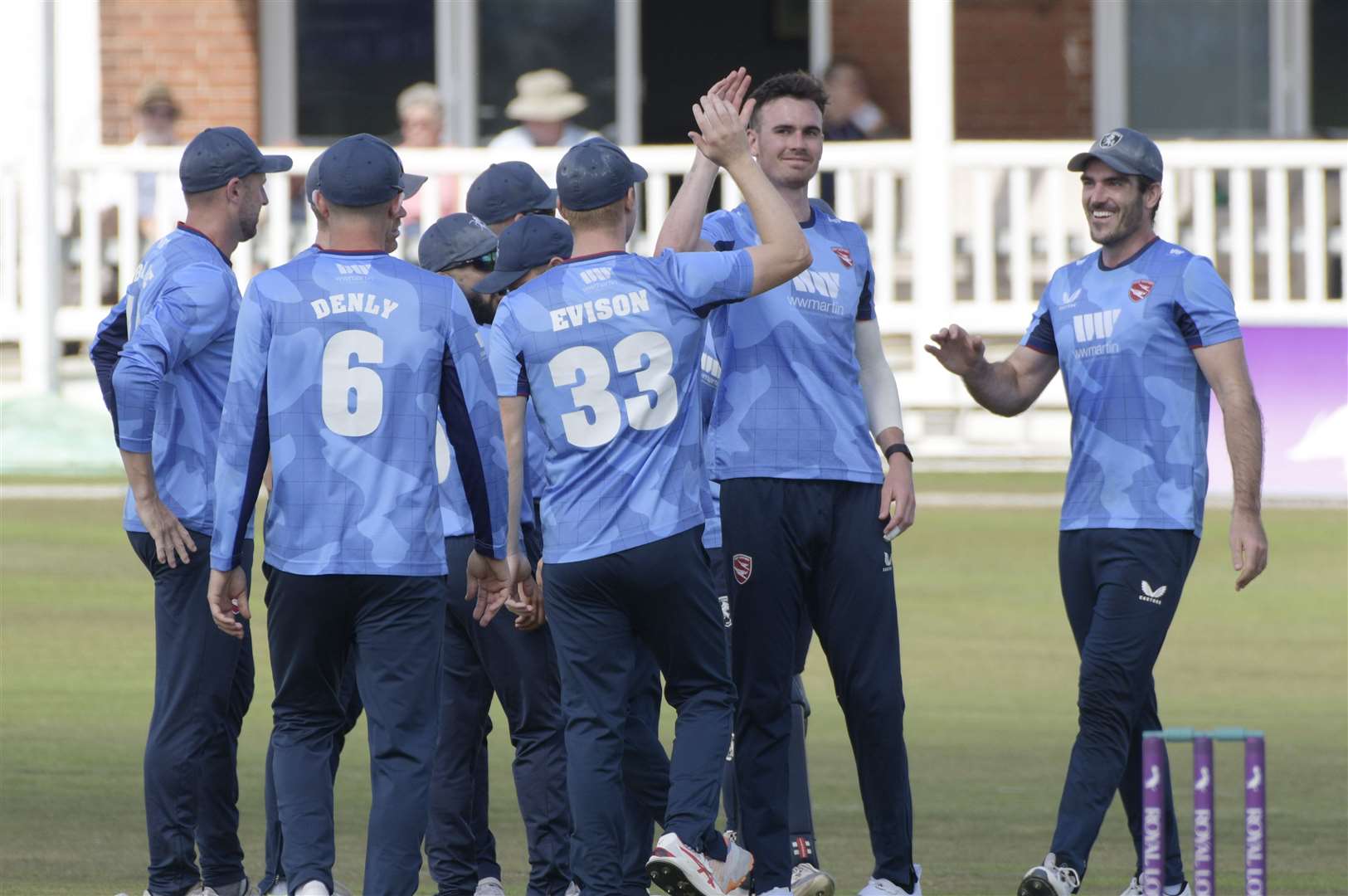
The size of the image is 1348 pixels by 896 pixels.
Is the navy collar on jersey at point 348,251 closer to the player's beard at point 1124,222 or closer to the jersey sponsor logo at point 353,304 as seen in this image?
the jersey sponsor logo at point 353,304

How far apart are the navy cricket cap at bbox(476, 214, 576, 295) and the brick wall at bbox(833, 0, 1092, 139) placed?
1143cm

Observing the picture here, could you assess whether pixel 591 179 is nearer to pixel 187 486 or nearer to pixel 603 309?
pixel 603 309

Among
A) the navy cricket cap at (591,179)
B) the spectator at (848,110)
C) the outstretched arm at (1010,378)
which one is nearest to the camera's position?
the navy cricket cap at (591,179)

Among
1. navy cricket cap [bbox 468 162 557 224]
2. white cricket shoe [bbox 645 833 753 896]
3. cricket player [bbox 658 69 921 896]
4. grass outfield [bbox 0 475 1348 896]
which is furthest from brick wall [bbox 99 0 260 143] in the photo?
white cricket shoe [bbox 645 833 753 896]

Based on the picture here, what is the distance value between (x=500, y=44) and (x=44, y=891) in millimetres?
12245

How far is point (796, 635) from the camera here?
21.7ft

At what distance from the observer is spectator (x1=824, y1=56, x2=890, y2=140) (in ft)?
52.8

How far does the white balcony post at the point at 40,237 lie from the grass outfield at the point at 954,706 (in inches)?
62.0

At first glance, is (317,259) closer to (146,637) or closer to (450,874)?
(450,874)

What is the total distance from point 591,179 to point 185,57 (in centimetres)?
1275

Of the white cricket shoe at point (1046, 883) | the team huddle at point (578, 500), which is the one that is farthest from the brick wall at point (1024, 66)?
the white cricket shoe at point (1046, 883)

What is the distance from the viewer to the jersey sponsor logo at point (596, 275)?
6016 mm

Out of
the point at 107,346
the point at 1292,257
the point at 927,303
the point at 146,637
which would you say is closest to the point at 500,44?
the point at 927,303

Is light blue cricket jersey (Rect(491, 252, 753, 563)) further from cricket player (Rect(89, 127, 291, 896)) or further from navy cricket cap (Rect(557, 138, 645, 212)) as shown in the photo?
cricket player (Rect(89, 127, 291, 896))
